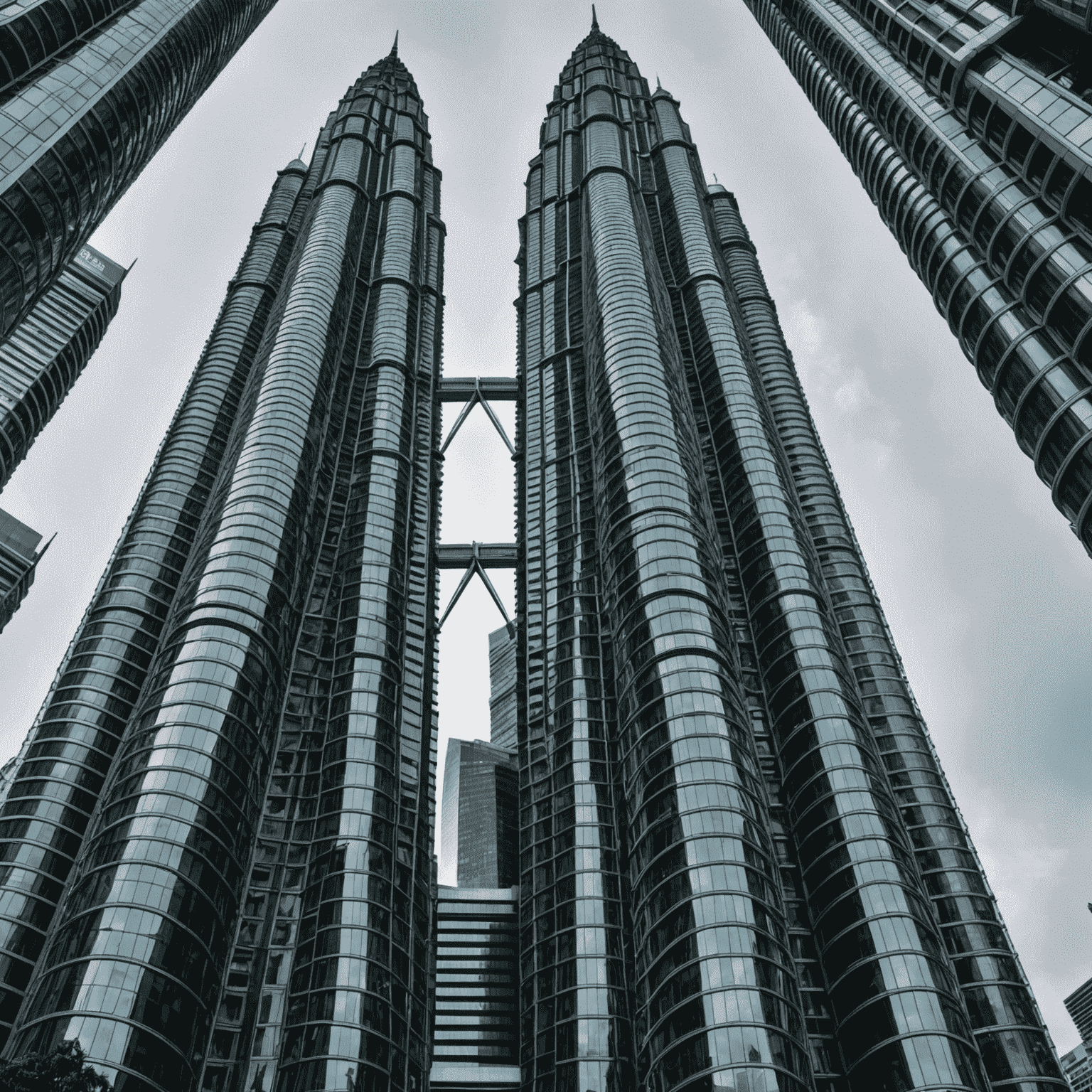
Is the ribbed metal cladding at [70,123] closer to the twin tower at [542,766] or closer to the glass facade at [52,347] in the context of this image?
the twin tower at [542,766]

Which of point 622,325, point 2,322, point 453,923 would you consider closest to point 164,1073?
point 453,923

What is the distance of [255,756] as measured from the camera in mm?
93000

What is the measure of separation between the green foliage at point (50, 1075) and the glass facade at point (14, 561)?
377 feet

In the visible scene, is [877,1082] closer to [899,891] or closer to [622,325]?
[899,891]

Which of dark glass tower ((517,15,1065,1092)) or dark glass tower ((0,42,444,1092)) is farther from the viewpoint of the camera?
dark glass tower ((0,42,444,1092))

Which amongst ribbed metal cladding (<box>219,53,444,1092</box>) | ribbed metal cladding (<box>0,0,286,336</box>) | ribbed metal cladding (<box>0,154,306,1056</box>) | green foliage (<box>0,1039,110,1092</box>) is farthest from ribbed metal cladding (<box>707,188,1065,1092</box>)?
ribbed metal cladding (<box>0,0,286,336</box>)

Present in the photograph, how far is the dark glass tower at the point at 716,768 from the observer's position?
7494cm

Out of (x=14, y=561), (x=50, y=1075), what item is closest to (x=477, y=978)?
(x=50, y=1075)

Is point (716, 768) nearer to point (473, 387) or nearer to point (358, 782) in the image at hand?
point (358, 782)

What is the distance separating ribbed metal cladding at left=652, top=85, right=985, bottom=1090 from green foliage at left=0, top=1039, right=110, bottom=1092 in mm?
54140

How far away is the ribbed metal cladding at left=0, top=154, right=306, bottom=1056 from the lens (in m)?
85.9

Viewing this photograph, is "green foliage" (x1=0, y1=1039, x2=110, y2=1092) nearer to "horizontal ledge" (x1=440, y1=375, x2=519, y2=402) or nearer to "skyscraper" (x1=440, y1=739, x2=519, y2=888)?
"skyscraper" (x1=440, y1=739, x2=519, y2=888)

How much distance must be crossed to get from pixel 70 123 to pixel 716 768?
70.5 m

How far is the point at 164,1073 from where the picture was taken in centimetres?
6925
